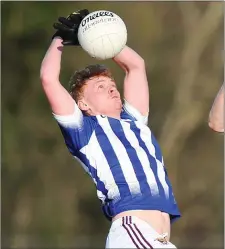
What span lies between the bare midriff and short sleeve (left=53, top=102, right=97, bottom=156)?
422mm

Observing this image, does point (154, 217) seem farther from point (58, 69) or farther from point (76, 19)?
point (76, 19)

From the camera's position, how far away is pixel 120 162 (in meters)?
4.65

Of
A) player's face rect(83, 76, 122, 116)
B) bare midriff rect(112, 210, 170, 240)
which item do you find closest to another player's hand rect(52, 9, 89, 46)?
player's face rect(83, 76, 122, 116)

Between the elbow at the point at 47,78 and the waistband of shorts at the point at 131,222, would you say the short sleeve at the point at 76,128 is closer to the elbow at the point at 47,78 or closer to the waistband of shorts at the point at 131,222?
the elbow at the point at 47,78

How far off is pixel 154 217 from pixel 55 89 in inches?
30.4

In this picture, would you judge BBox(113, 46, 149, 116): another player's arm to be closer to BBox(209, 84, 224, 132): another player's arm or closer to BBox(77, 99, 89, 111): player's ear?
BBox(77, 99, 89, 111): player's ear

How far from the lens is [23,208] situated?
11.2m

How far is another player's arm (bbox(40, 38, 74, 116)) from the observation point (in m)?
4.61

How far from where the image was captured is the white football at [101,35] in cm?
471

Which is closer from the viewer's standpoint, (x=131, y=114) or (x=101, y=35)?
(x=101, y=35)

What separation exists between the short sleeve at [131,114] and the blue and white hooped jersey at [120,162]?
14cm

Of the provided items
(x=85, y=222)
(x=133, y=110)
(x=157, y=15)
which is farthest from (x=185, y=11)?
(x=133, y=110)

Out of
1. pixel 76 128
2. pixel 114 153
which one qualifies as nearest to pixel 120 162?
pixel 114 153

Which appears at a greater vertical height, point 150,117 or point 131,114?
point 131,114
